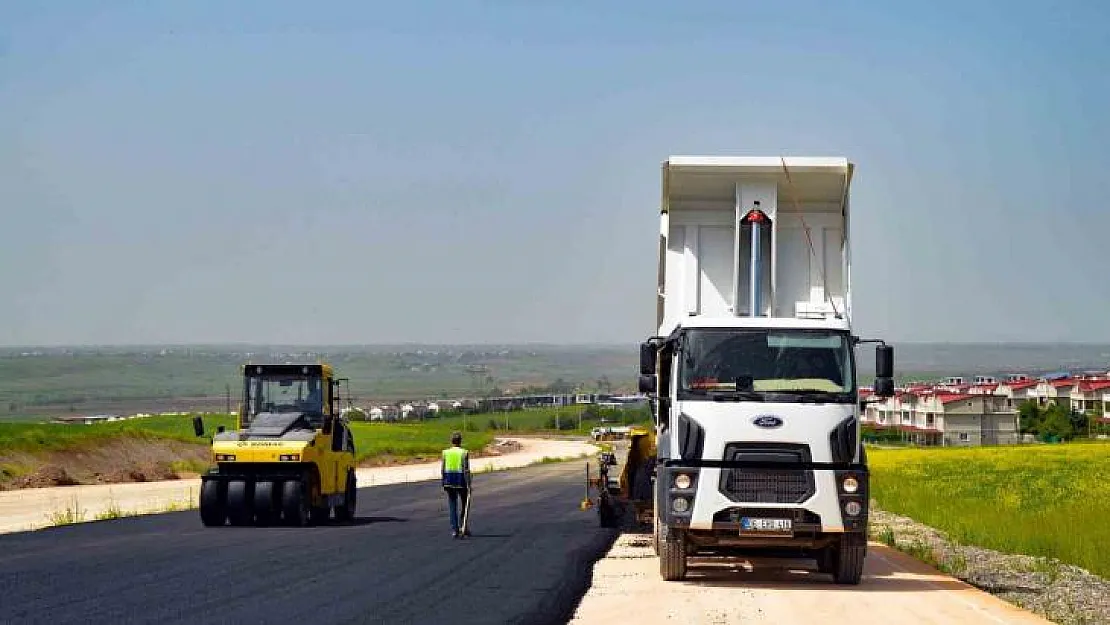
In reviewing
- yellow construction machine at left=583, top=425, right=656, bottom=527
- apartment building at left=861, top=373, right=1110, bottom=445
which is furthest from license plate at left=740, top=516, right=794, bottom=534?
apartment building at left=861, top=373, right=1110, bottom=445

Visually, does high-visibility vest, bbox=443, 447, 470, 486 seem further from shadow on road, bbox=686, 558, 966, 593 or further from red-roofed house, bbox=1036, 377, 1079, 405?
red-roofed house, bbox=1036, 377, 1079, 405

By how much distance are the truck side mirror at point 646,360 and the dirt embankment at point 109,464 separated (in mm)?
38202

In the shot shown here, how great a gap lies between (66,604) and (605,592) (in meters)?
6.08

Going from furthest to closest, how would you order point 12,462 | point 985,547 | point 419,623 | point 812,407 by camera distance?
point 12,462 → point 985,547 → point 812,407 → point 419,623

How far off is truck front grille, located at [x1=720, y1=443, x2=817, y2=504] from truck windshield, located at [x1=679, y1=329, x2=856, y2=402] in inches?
25.0

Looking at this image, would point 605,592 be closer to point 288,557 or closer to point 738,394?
point 738,394

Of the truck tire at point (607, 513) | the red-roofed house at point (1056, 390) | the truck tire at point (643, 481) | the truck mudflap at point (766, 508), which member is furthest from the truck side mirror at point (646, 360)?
the red-roofed house at point (1056, 390)

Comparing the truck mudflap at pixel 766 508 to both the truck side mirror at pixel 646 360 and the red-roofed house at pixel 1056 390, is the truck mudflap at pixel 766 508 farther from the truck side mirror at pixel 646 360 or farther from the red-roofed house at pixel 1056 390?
the red-roofed house at pixel 1056 390

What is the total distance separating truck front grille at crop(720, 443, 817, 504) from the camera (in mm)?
17188

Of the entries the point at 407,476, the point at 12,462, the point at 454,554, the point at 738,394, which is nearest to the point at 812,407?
the point at 738,394

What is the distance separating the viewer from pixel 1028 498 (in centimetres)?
3675

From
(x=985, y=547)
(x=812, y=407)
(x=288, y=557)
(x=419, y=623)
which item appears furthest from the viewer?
(x=985, y=547)

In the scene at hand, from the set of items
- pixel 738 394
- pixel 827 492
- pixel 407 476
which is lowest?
pixel 407 476

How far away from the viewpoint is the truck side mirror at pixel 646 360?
17.9m
